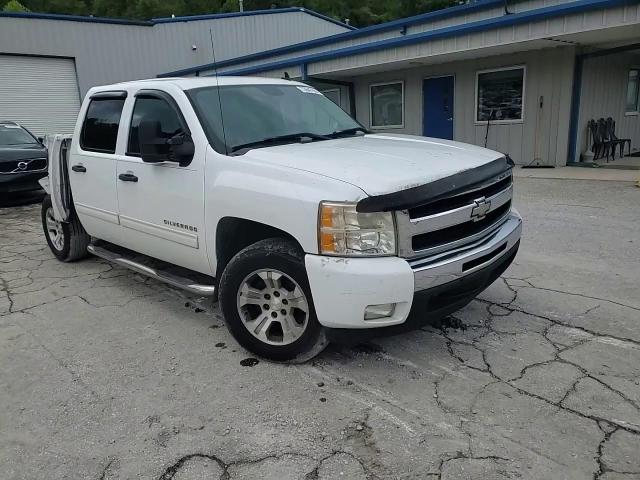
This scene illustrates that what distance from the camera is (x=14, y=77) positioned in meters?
19.7

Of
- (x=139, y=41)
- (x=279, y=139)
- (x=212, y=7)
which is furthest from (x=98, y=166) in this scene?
(x=212, y=7)

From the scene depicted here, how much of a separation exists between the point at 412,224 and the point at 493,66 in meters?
11.7

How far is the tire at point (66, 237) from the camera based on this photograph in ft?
19.0

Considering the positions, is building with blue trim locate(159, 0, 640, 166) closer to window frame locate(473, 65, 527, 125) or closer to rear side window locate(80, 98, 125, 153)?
window frame locate(473, 65, 527, 125)

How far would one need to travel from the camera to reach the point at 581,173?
11.2 m

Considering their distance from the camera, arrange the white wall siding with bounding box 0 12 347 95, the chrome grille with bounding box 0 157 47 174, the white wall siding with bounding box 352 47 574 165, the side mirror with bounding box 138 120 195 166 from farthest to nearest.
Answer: the white wall siding with bounding box 0 12 347 95 → the white wall siding with bounding box 352 47 574 165 → the chrome grille with bounding box 0 157 47 174 → the side mirror with bounding box 138 120 195 166

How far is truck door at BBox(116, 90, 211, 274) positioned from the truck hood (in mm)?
630

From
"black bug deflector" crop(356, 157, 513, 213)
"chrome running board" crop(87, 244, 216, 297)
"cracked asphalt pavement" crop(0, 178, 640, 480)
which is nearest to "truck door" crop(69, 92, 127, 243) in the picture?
"chrome running board" crop(87, 244, 216, 297)

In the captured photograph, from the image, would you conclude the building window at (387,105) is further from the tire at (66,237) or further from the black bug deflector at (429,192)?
the black bug deflector at (429,192)

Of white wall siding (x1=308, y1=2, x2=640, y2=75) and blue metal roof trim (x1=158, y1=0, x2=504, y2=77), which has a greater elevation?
blue metal roof trim (x1=158, y1=0, x2=504, y2=77)

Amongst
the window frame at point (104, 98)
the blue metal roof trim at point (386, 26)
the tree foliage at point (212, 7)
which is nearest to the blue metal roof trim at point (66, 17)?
the blue metal roof trim at point (386, 26)

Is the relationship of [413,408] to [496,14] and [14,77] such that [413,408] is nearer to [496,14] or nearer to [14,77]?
[496,14]

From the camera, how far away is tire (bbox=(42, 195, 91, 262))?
580 cm

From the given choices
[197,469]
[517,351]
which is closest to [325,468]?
[197,469]
